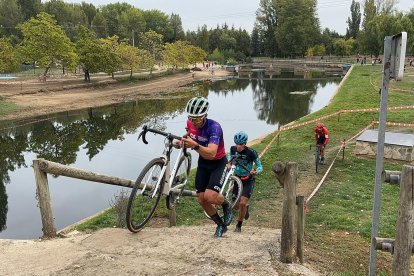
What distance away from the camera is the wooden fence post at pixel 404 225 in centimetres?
438

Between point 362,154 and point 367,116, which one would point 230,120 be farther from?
point 362,154

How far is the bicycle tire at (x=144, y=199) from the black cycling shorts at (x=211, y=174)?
0.59m

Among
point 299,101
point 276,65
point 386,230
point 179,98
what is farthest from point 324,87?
point 386,230

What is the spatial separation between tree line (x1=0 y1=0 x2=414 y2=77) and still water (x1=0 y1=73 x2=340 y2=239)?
11.6 metres

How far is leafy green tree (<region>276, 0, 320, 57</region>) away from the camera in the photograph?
107125 mm

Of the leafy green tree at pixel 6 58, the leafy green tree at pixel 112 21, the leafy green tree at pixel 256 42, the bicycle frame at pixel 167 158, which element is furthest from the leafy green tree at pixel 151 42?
the bicycle frame at pixel 167 158

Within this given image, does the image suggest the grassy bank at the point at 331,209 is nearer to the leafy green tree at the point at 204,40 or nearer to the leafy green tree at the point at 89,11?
the leafy green tree at the point at 204,40

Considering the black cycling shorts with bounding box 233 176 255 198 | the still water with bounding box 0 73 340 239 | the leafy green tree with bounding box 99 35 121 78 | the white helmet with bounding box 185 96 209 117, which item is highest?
the leafy green tree with bounding box 99 35 121 78

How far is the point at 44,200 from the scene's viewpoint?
6.41 m

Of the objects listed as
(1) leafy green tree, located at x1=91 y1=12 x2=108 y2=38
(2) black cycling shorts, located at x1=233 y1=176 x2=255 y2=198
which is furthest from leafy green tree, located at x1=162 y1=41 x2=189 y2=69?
(2) black cycling shorts, located at x1=233 y1=176 x2=255 y2=198

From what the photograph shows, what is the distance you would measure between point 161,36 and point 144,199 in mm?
80738

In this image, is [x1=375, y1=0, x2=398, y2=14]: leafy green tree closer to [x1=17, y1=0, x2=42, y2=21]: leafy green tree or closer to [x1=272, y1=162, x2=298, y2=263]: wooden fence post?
[x1=17, y1=0, x2=42, y2=21]: leafy green tree

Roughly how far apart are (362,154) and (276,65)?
8730 centimetres

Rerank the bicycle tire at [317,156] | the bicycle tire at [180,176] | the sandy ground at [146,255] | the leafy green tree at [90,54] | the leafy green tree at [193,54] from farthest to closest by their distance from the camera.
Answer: the leafy green tree at [193,54] → the leafy green tree at [90,54] → the bicycle tire at [317,156] → the bicycle tire at [180,176] → the sandy ground at [146,255]
